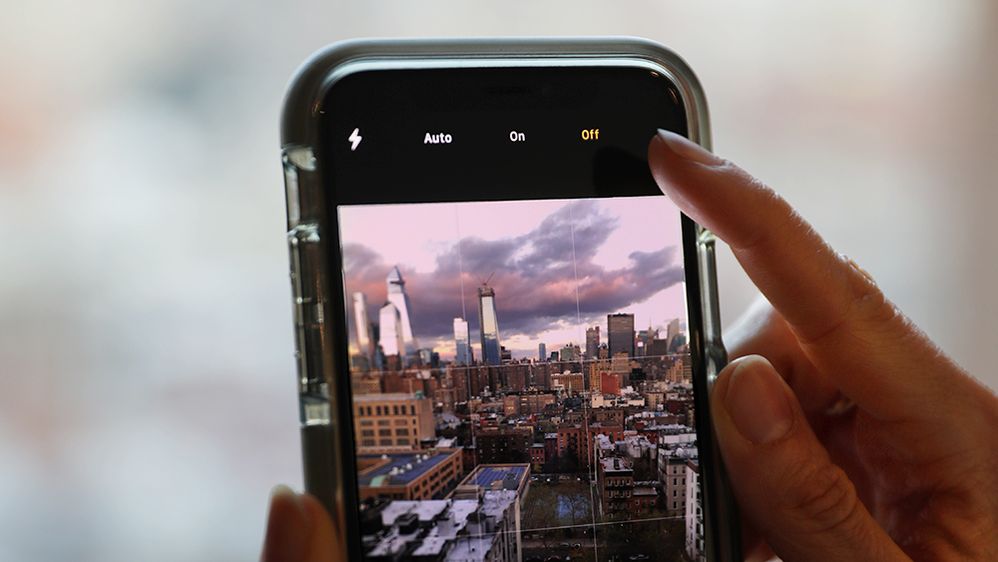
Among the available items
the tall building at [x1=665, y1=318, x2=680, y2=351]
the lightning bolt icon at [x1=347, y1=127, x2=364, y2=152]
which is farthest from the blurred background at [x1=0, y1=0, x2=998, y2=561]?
the tall building at [x1=665, y1=318, x2=680, y2=351]

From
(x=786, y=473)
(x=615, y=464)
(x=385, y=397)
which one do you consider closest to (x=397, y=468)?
(x=385, y=397)

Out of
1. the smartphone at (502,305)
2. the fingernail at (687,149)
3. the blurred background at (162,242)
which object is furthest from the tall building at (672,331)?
the blurred background at (162,242)

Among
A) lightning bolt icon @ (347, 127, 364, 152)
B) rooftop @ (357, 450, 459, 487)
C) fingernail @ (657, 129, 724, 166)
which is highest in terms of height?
lightning bolt icon @ (347, 127, 364, 152)

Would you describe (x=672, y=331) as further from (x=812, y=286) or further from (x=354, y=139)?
(x=354, y=139)

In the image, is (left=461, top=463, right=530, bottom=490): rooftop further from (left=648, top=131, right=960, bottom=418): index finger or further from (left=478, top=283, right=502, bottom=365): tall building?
(left=648, top=131, right=960, bottom=418): index finger

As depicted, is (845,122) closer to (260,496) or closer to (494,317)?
(494,317)
